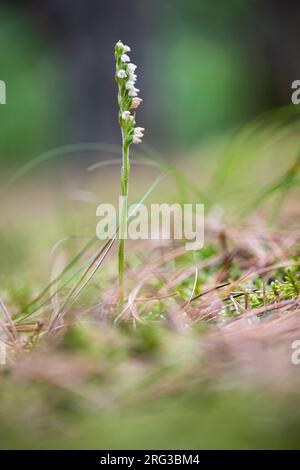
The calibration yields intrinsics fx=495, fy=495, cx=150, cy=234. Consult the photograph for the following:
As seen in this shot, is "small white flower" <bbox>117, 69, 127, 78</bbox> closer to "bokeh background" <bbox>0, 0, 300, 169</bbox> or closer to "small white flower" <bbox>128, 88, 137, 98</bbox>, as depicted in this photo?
"small white flower" <bbox>128, 88, 137, 98</bbox>

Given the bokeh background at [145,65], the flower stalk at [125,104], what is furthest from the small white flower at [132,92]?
the bokeh background at [145,65]

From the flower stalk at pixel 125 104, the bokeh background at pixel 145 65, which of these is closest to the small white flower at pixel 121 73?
the flower stalk at pixel 125 104

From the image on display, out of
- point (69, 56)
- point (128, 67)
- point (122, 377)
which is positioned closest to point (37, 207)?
point (69, 56)

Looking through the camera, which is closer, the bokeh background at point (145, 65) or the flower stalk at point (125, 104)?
the flower stalk at point (125, 104)

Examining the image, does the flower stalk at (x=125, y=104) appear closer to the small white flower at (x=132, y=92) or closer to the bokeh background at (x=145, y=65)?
the small white flower at (x=132, y=92)

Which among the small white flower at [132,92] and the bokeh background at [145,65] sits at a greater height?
the bokeh background at [145,65]

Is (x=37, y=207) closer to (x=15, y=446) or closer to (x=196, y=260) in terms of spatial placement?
(x=196, y=260)

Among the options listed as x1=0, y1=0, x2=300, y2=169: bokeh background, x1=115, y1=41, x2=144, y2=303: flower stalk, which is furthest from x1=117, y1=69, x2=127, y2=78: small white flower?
x1=0, y1=0, x2=300, y2=169: bokeh background
